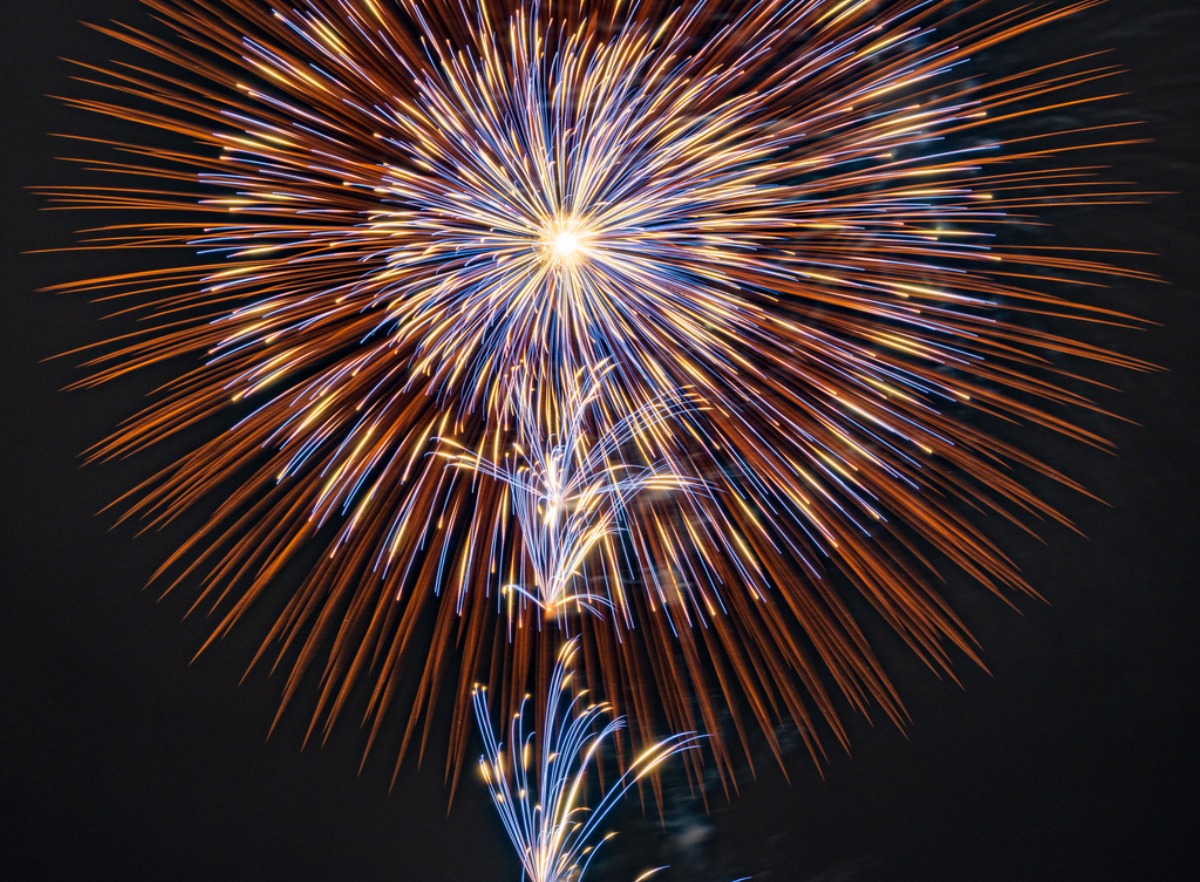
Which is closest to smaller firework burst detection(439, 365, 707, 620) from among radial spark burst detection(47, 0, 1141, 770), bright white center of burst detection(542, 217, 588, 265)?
radial spark burst detection(47, 0, 1141, 770)

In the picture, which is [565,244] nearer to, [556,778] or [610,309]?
[610,309]

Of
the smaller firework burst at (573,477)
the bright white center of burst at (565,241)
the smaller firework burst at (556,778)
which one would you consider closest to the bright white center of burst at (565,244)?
the bright white center of burst at (565,241)

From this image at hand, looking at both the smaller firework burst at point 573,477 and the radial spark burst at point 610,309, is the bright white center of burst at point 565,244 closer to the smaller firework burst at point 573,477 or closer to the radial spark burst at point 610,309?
the radial spark burst at point 610,309

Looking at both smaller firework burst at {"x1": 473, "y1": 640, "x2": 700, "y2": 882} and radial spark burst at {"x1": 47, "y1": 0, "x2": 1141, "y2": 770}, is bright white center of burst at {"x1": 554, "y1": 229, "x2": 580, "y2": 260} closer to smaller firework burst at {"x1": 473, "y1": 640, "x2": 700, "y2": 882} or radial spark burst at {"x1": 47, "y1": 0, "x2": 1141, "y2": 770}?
radial spark burst at {"x1": 47, "y1": 0, "x2": 1141, "y2": 770}

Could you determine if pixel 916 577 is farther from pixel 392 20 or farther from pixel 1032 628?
pixel 392 20

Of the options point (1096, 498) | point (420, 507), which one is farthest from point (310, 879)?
point (1096, 498)

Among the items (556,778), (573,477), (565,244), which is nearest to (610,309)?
(565,244)
